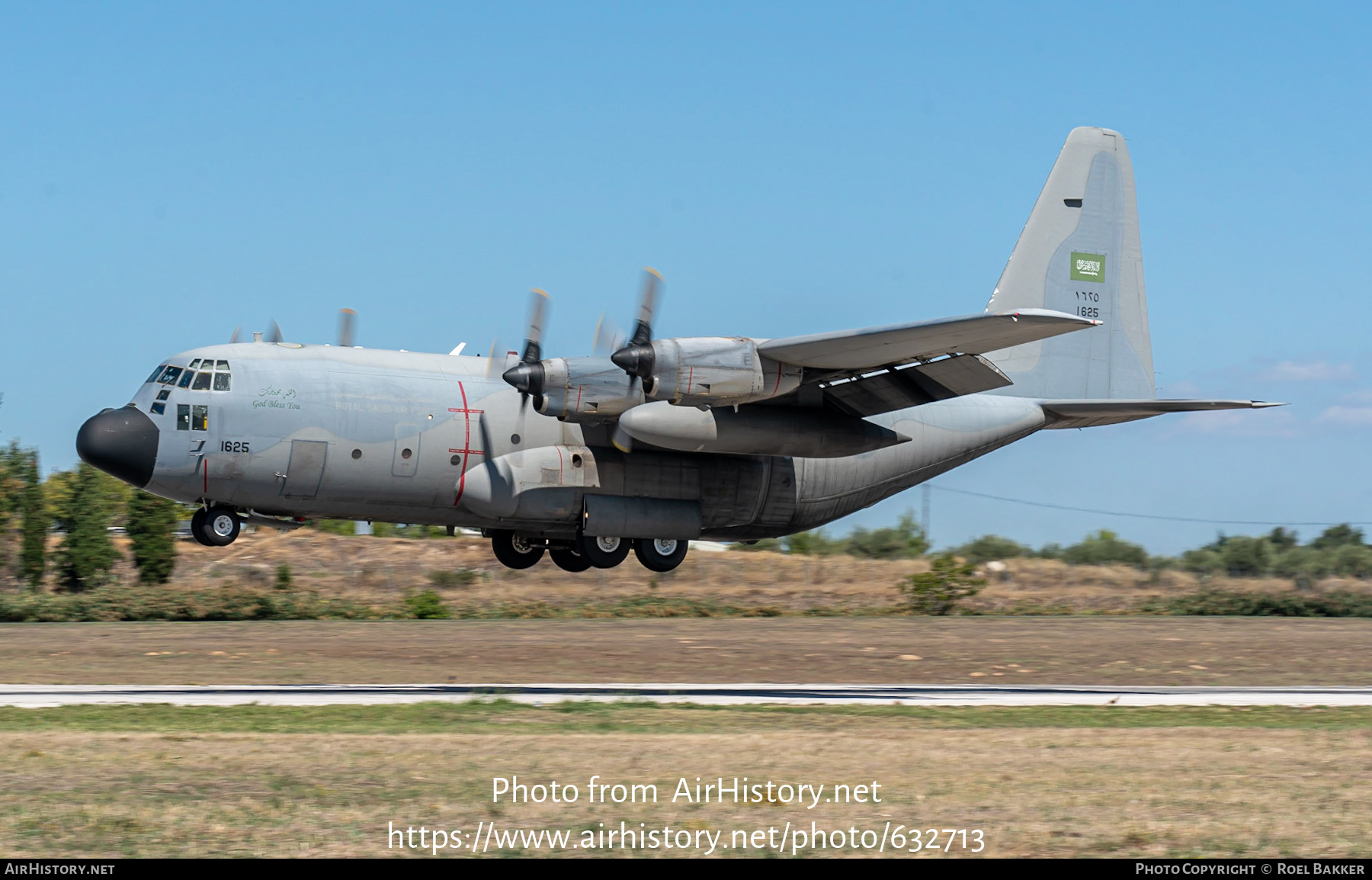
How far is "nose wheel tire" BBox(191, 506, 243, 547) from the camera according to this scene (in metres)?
22.9

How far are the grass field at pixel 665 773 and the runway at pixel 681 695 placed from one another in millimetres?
1103

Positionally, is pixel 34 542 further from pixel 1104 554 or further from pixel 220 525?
pixel 1104 554

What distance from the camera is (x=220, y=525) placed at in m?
23.0

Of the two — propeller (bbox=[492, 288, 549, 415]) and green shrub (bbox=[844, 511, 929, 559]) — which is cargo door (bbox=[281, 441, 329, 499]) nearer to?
propeller (bbox=[492, 288, 549, 415])

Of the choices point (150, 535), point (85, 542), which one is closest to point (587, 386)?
point (150, 535)

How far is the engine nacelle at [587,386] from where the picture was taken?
72.8 feet

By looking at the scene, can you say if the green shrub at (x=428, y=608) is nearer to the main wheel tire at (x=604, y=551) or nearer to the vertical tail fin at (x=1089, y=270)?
the main wheel tire at (x=604, y=551)

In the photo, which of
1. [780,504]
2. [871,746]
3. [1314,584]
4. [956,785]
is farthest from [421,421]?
[1314,584]

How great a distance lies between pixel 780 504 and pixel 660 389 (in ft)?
20.5

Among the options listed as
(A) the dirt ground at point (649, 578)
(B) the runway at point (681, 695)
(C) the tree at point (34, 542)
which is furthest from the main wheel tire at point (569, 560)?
(C) the tree at point (34, 542)

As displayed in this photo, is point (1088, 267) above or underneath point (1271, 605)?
above

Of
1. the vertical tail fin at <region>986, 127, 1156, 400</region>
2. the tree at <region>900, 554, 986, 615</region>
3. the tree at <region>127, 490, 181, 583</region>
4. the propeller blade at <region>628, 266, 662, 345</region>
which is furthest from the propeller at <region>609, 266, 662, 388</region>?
the tree at <region>127, 490, 181, 583</region>

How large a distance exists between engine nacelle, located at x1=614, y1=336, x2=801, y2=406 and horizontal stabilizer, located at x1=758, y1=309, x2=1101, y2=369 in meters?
0.40

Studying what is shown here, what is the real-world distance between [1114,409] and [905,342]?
827 centimetres
